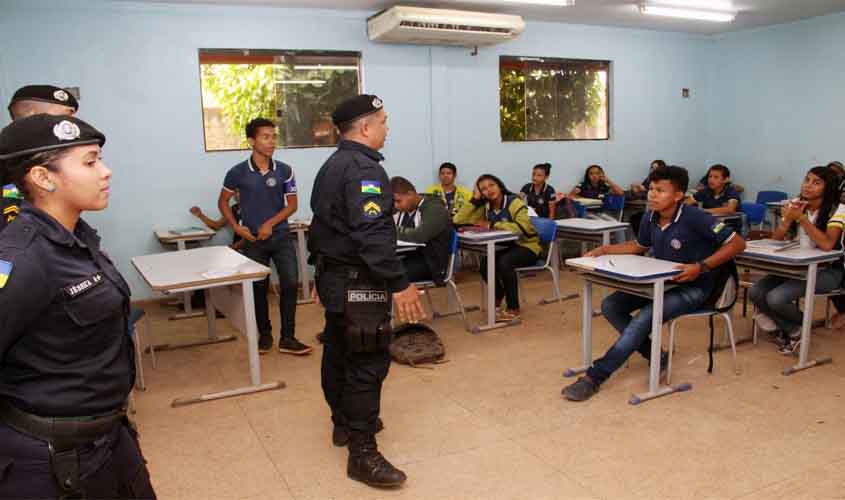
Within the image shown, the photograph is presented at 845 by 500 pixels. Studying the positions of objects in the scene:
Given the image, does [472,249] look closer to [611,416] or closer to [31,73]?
[611,416]

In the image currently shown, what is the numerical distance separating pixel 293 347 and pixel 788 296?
3140 mm

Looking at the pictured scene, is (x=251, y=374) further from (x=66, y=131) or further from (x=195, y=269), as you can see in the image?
(x=66, y=131)

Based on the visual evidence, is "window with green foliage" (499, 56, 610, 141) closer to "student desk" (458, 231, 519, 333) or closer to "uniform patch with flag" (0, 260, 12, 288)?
"student desk" (458, 231, 519, 333)

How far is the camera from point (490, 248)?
4.84 m

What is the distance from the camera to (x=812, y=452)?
2799 millimetres

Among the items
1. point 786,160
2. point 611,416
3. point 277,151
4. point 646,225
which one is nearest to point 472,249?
point 646,225

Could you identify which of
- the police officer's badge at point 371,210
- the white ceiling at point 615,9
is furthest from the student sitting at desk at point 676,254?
the white ceiling at point 615,9

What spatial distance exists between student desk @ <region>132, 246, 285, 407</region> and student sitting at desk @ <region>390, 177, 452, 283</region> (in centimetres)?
121

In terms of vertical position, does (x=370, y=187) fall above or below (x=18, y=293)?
above

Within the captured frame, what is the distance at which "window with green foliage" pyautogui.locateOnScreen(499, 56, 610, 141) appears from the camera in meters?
7.69

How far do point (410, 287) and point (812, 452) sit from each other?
1.90 metres

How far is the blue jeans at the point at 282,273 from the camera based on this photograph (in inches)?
170

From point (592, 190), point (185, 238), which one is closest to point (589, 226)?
point (592, 190)

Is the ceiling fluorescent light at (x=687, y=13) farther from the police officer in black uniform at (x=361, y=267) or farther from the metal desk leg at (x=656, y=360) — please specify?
the police officer in black uniform at (x=361, y=267)
